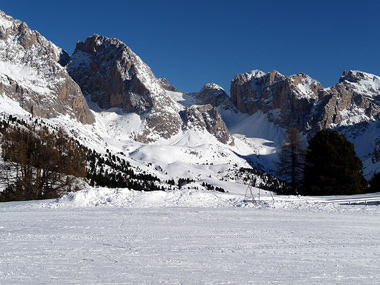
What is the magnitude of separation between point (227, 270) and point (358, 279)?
2311 millimetres

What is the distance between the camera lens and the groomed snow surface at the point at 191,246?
5270 millimetres

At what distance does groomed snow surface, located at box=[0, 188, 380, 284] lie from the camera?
527 cm

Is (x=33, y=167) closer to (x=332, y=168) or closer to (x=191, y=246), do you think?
(x=191, y=246)

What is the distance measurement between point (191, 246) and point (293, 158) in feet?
74.7

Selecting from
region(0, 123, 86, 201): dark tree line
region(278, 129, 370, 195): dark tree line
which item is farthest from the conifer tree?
region(0, 123, 86, 201): dark tree line

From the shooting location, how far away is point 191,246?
6996mm

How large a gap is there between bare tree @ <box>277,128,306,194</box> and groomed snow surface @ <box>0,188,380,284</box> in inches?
586

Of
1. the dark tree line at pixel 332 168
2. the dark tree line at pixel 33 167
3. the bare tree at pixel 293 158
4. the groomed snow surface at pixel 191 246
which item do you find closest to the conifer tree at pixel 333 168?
the dark tree line at pixel 332 168

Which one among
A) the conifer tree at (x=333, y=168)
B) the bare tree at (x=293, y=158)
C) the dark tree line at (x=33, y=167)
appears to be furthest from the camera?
the bare tree at (x=293, y=158)

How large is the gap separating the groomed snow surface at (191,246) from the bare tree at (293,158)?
14.9 meters

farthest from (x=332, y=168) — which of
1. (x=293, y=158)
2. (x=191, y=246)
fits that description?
(x=191, y=246)

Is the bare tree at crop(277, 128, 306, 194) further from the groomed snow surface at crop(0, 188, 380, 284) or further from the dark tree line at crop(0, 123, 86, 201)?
the dark tree line at crop(0, 123, 86, 201)

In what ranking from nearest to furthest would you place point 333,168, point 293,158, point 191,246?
point 191,246
point 333,168
point 293,158

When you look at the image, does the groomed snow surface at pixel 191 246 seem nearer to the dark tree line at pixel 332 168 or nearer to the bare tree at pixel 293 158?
the dark tree line at pixel 332 168
